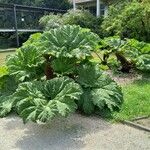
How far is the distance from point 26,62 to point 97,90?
1506 mm

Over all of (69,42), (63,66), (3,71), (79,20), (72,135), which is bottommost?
(72,135)

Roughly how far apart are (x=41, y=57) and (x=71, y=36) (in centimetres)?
73

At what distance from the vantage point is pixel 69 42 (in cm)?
789

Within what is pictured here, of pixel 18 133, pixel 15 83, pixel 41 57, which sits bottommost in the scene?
pixel 18 133

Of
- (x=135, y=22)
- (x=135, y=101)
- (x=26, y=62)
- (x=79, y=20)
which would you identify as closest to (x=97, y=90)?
(x=135, y=101)

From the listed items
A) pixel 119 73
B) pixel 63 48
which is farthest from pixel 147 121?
pixel 119 73

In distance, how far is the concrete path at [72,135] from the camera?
6004mm

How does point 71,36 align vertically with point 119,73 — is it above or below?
above

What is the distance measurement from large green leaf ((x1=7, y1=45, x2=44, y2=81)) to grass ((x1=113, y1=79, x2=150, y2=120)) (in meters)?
1.78

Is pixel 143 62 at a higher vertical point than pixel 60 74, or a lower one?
lower

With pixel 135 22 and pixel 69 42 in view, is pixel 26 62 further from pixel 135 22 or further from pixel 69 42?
pixel 135 22

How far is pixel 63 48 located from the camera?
7621 millimetres

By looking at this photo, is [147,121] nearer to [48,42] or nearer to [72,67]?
[72,67]

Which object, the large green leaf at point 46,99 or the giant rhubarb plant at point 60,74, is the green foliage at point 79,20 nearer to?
the giant rhubarb plant at point 60,74
